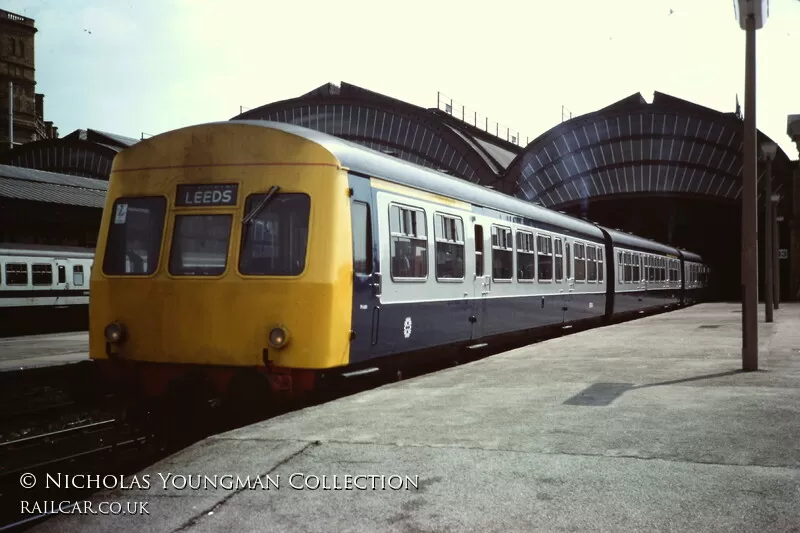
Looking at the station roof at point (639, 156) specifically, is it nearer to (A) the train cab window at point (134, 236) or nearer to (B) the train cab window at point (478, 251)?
(B) the train cab window at point (478, 251)

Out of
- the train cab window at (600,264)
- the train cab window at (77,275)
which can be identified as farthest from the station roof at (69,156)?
the train cab window at (600,264)

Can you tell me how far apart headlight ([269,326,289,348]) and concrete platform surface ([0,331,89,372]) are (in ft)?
27.8

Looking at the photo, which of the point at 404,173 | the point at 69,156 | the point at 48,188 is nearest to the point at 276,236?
the point at 404,173

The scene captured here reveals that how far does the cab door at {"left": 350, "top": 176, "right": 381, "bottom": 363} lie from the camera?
871 centimetres

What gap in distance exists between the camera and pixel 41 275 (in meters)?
27.3

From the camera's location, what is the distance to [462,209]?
1198 centimetres

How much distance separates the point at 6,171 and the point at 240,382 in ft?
108

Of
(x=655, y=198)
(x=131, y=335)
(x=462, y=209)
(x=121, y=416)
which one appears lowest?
(x=121, y=416)

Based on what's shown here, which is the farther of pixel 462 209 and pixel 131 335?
pixel 462 209

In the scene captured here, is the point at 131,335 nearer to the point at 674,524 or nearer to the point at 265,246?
the point at 265,246

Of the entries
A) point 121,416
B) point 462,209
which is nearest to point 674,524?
point 121,416

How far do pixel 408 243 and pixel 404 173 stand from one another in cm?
91

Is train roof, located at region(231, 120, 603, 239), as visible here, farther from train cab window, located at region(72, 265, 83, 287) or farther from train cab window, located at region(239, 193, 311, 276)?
train cab window, located at region(72, 265, 83, 287)

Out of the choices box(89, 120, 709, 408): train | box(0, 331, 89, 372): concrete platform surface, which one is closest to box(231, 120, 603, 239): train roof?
box(89, 120, 709, 408): train
